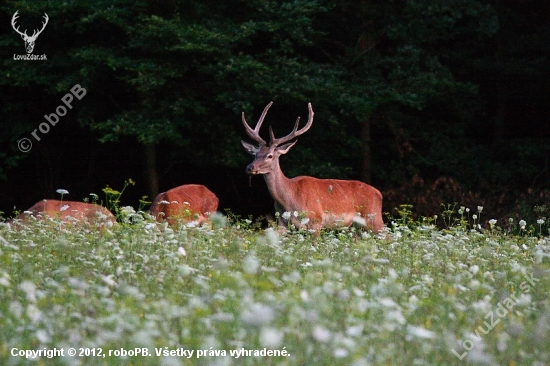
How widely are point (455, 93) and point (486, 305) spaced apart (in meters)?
13.2

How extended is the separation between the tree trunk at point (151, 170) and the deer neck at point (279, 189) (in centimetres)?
550

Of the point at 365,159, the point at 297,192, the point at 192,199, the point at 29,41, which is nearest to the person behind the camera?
the point at 192,199

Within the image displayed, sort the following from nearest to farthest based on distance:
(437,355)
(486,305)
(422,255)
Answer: (437,355), (486,305), (422,255)

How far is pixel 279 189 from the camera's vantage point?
1124 centimetres

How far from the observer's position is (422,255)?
6.65 metres

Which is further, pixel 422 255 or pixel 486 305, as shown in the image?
pixel 422 255

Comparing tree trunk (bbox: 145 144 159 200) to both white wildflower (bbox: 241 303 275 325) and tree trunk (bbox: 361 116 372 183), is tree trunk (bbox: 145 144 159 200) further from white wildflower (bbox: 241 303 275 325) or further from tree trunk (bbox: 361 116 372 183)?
white wildflower (bbox: 241 303 275 325)

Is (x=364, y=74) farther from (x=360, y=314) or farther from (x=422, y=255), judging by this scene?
(x=360, y=314)

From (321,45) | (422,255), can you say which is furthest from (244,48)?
(422,255)

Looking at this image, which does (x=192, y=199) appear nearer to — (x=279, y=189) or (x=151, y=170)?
(x=279, y=189)

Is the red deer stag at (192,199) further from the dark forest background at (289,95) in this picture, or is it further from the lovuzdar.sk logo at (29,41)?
the lovuzdar.sk logo at (29,41)

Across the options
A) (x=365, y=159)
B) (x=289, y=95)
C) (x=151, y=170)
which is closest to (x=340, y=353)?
(x=289, y=95)

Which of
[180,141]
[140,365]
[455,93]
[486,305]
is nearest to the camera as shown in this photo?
[140,365]

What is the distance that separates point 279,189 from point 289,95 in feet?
15.6
